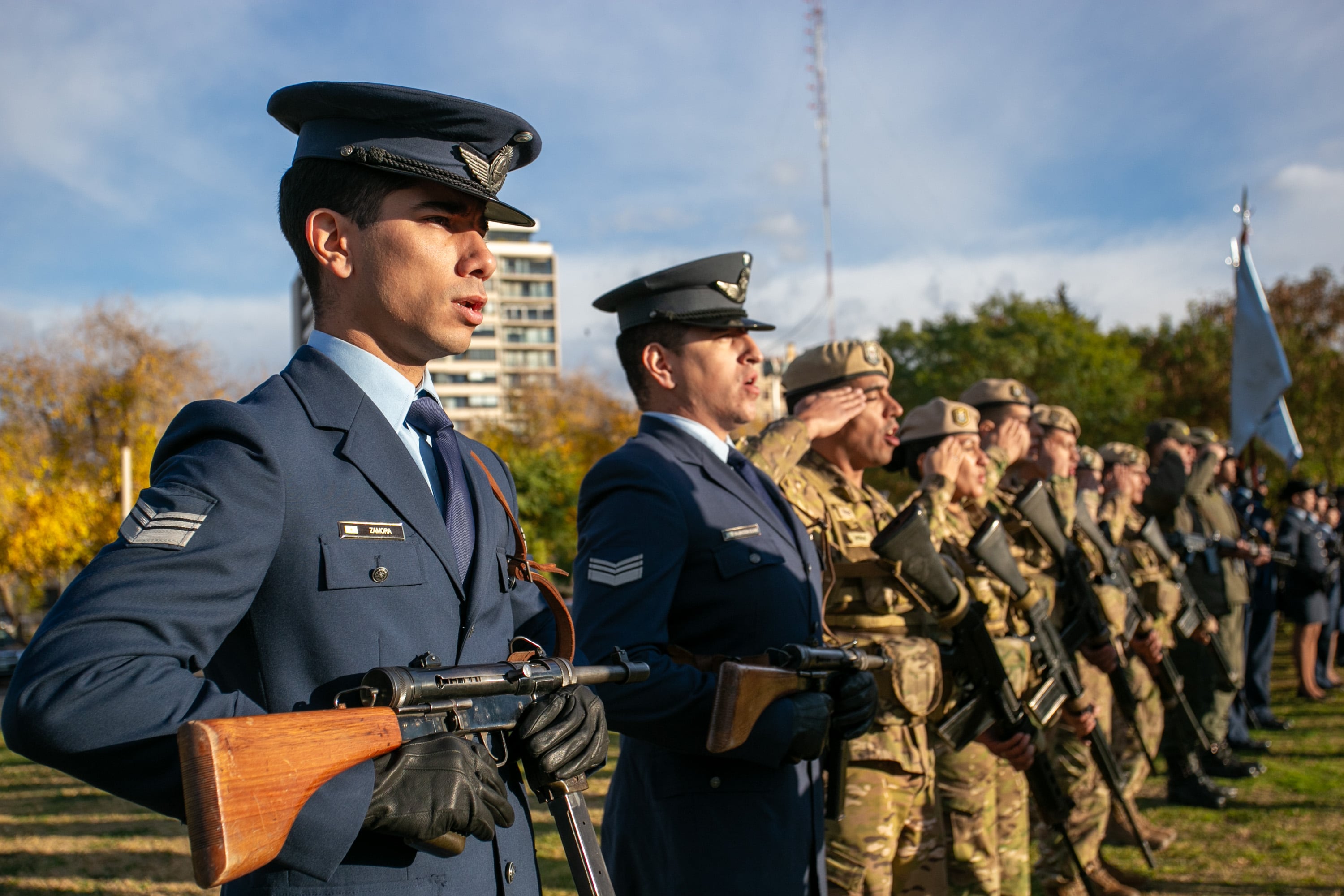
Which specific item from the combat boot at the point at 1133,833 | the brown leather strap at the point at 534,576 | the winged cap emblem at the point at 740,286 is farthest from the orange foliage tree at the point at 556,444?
the brown leather strap at the point at 534,576

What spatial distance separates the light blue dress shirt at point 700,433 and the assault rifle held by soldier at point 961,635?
89 cm

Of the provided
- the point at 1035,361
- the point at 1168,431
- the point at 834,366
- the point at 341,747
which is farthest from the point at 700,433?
the point at 1035,361

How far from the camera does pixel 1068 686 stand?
5.07 meters

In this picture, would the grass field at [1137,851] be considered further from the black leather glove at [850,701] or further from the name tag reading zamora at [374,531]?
the name tag reading zamora at [374,531]

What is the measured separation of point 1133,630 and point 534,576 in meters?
5.95

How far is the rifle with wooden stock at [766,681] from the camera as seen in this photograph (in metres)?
2.50

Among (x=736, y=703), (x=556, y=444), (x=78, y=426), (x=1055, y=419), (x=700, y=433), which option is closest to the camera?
(x=736, y=703)

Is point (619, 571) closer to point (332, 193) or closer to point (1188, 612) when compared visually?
point (332, 193)

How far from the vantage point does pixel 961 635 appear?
4.25m

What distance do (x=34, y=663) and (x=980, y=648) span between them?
11.9 feet

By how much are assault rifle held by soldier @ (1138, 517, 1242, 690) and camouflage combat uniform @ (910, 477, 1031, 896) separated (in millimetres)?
3398

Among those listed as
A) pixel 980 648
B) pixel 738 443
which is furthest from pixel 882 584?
pixel 738 443

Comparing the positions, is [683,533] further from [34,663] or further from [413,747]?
[34,663]

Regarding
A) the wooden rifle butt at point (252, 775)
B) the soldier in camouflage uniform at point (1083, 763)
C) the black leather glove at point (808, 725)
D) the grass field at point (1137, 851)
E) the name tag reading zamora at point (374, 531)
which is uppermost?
the name tag reading zamora at point (374, 531)
